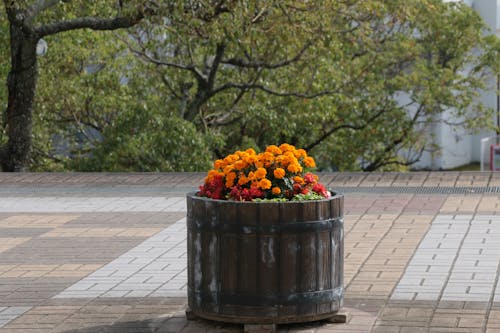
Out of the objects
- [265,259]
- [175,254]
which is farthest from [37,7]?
[265,259]

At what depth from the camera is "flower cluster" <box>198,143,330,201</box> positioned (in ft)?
23.0

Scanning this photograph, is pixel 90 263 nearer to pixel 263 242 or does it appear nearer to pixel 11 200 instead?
pixel 263 242

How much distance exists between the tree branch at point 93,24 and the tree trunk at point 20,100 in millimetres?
300

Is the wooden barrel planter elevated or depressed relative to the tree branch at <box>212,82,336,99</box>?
depressed

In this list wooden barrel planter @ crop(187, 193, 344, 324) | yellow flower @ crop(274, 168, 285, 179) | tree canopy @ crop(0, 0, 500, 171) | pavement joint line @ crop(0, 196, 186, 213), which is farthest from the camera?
tree canopy @ crop(0, 0, 500, 171)

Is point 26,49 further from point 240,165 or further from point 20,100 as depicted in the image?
point 240,165

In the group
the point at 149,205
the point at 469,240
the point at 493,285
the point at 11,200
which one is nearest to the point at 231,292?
the point at 493,285

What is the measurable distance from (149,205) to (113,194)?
3.78 ft

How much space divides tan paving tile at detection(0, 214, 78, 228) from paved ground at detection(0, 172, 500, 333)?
0.02m

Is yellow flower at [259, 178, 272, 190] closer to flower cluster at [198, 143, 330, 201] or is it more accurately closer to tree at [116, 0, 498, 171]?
flower cluster at [198, 143, 330, 201]

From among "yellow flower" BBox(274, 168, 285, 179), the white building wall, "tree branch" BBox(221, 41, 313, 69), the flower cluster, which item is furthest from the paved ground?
the white building wall

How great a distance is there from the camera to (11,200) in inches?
533

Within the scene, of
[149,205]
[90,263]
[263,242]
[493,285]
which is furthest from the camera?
[149,205]

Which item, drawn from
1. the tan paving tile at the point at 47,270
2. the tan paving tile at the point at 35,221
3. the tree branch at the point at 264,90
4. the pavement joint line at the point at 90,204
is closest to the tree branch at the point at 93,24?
the pavement joint line at the point at 90,204
